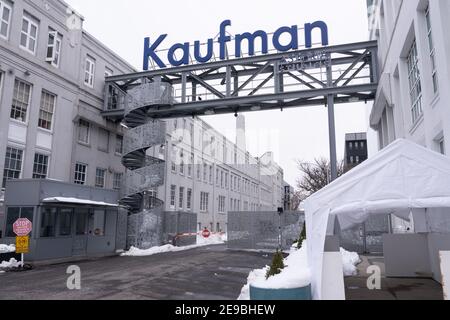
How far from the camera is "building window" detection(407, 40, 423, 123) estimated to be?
15320 mm

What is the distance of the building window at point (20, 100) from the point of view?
69.9 feet

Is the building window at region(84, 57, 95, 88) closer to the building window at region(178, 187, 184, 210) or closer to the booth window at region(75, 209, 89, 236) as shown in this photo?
the booth window at region(75, 209, 89, 236)

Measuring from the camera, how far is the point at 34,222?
60.2ft

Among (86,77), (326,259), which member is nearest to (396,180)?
(326,259)

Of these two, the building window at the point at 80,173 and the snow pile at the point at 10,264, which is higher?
the building window at the point at 80,173

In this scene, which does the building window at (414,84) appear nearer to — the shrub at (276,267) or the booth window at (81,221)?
the shrub at (276,267)

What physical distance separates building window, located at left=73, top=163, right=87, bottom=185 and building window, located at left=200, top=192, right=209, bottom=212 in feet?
71.1

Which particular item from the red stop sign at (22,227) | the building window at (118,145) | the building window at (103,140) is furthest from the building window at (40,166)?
the building window at (118,145)

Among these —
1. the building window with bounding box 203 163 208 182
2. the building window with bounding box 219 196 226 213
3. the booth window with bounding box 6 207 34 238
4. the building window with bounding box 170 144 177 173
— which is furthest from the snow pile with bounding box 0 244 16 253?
the building window with bounding box 219 196 226 213

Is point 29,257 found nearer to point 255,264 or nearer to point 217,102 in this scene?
point 255,264

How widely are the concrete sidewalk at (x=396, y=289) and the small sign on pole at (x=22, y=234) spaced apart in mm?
12990

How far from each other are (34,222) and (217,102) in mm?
13325

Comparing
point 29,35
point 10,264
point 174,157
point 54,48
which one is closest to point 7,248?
point 10,264

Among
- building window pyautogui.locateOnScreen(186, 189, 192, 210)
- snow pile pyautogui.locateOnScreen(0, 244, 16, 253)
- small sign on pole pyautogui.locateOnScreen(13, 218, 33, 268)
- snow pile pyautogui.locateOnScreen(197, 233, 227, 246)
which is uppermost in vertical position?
building window pyautogui.locateOnScreen(186, 189, 192, 210)
